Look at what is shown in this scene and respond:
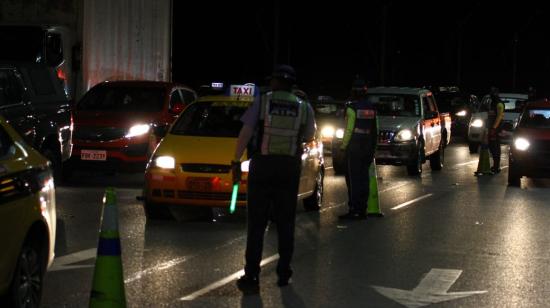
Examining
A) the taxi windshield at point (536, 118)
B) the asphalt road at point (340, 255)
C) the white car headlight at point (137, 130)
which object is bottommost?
the asphalt road at point (340, 255)

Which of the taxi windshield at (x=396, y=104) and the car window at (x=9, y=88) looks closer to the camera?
the car window at (x=9, y=88)

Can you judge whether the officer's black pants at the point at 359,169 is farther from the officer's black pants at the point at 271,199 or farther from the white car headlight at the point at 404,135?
the white car headlight at the point at 404,135

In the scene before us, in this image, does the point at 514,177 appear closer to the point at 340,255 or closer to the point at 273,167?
the point at 340,255

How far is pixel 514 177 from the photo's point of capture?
742 inches

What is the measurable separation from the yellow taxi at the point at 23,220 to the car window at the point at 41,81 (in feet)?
22.6

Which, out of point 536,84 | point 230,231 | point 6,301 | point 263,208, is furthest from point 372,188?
point 536,84

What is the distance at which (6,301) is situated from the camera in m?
6.75

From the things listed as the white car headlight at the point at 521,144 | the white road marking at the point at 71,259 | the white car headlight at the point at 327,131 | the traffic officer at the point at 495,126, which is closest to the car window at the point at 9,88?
the white road marking at the point at 71,259

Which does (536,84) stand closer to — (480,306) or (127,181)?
(127,181)

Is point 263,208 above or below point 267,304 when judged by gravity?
above

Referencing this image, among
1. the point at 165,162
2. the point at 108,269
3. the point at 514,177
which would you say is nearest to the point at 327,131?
the point at 514,177

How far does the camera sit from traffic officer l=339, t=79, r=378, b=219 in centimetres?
1341

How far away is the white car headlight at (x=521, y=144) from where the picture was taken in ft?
61.2

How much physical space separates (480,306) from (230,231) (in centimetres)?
440
